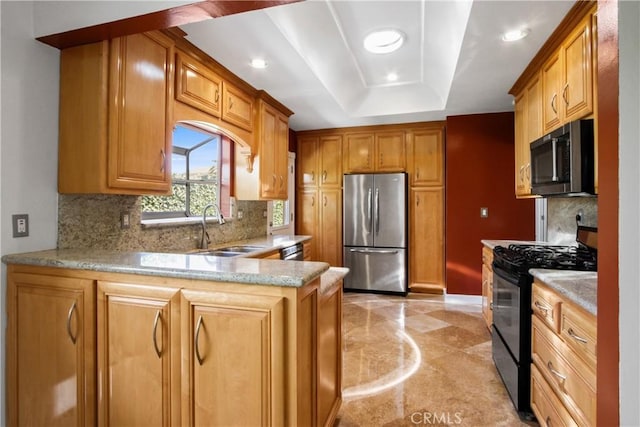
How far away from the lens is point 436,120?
449cm

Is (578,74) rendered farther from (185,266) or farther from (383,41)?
(185,266)

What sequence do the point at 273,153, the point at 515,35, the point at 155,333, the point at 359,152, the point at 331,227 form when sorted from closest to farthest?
1. the point at 155,333
2. the point at 515,35
3. the point at 273,153
4. the point at 359,152
5. the point at 331,227

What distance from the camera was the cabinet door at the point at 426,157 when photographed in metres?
4.54

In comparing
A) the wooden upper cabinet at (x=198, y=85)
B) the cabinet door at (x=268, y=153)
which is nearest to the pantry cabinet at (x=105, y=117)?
the wooden upper cabinet at (x=198, y=85)

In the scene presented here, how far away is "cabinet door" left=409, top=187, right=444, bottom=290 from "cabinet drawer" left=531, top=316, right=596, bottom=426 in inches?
107

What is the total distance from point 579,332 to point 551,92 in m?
1.86

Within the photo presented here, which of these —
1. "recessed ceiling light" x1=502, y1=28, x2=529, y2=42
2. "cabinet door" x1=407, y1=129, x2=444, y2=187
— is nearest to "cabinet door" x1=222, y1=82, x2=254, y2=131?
"recessed ceiling light" x1=502, y1=28, x2=529, y2=42

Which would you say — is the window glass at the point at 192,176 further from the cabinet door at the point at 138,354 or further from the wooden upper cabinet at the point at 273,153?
the cabinet door at the point at 138,354

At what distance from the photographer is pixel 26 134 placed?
1.67 meters

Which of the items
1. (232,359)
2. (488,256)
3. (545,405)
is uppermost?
(488,256)

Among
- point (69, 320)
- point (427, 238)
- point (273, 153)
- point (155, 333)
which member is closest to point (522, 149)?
point (427, 238)

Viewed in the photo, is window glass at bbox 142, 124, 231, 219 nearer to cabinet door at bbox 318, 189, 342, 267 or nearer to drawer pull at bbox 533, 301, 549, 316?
cabinet door at bbox 318, 189, 342, 267

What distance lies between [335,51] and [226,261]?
2.35m

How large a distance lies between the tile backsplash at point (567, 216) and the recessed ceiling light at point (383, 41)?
200 centimetres
